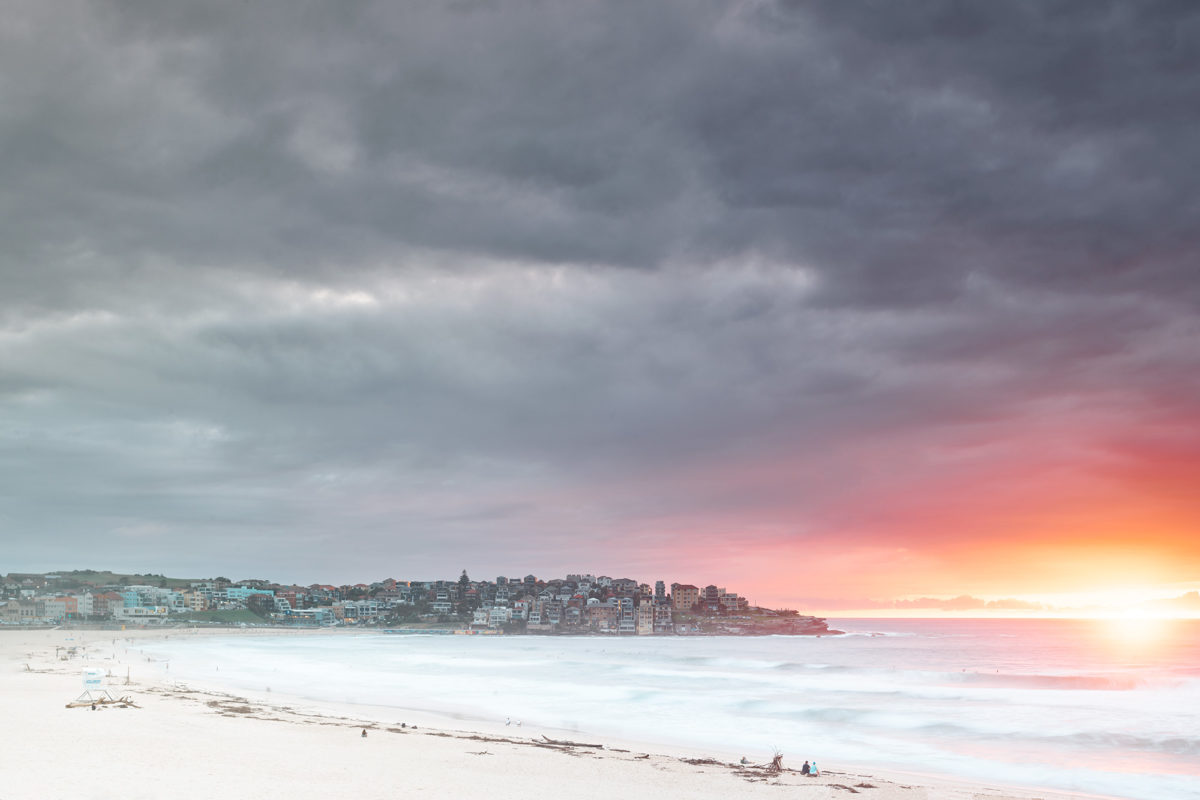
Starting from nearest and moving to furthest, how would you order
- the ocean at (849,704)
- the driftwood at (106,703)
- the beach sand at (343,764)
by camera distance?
the beach sand at (343,764) < the ocean at (849,704) < the driftwood at (106,703)

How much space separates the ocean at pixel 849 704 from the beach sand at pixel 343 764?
12.6 ft

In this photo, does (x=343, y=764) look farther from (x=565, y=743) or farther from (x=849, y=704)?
(x=849, y=704)

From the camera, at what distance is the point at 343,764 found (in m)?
19.7

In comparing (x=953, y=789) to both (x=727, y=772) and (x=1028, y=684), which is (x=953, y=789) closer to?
(x=727, y=772)

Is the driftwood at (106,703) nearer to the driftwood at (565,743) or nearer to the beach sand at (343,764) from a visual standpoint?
the beach sand at (343,764)

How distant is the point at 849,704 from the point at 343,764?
31639 mm

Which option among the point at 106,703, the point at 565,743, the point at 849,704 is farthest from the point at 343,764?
the point at 849,704

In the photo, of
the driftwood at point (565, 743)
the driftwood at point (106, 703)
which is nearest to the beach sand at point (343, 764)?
the driftwood at point (565, 743)

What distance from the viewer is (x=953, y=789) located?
21.1 meters

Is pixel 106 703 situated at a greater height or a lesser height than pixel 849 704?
greater

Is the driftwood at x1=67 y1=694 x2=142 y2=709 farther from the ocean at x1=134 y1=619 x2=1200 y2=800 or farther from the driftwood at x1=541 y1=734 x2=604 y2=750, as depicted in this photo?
the driftwood at x1=541 y1=734 x2=604 y2=750

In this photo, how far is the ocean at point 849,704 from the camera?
27.2 metres

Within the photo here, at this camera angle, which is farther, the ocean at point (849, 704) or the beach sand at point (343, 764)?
the ocean at point (849, 704)

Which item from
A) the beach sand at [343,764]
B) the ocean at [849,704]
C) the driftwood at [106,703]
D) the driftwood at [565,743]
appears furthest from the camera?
the driftwood at [106,703]
